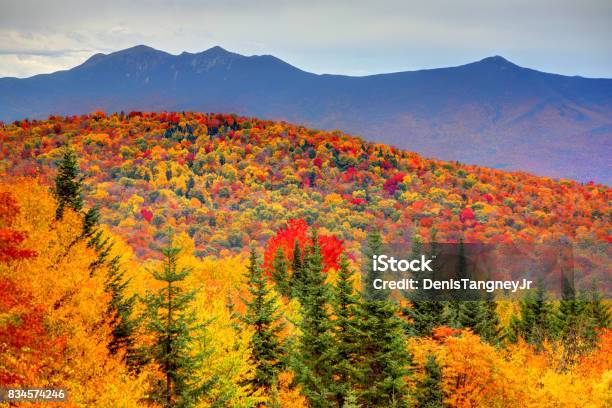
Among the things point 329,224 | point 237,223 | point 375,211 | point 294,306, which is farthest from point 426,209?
point 294,306

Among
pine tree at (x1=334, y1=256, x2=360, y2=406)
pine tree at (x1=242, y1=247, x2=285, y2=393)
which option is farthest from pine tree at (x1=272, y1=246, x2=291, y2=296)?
pine tree at (x1=334, y1=256, x2=360, y2=406)

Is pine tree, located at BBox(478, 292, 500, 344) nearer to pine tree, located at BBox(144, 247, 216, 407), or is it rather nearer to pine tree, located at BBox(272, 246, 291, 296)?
pine tree, located at BBox(272, 246, 291, 296)

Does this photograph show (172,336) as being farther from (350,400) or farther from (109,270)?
(109,270)

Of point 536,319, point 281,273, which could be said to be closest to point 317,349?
point 281,273

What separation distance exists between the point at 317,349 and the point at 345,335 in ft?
5.36

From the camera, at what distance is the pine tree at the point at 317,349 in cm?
3241

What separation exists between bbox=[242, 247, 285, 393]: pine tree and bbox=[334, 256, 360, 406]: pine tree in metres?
3.19

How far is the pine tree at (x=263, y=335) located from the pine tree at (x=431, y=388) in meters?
7.84

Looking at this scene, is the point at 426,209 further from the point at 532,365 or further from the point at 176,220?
the point at 532,365

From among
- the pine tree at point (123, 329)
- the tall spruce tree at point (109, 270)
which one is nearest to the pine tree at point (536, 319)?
Result: the tall spruce tree at point (109, 270)

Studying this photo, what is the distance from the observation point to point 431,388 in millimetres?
34812

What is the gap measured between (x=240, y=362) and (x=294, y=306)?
22.7 metres

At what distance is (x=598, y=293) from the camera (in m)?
73.0

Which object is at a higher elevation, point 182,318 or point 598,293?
point 182,318
